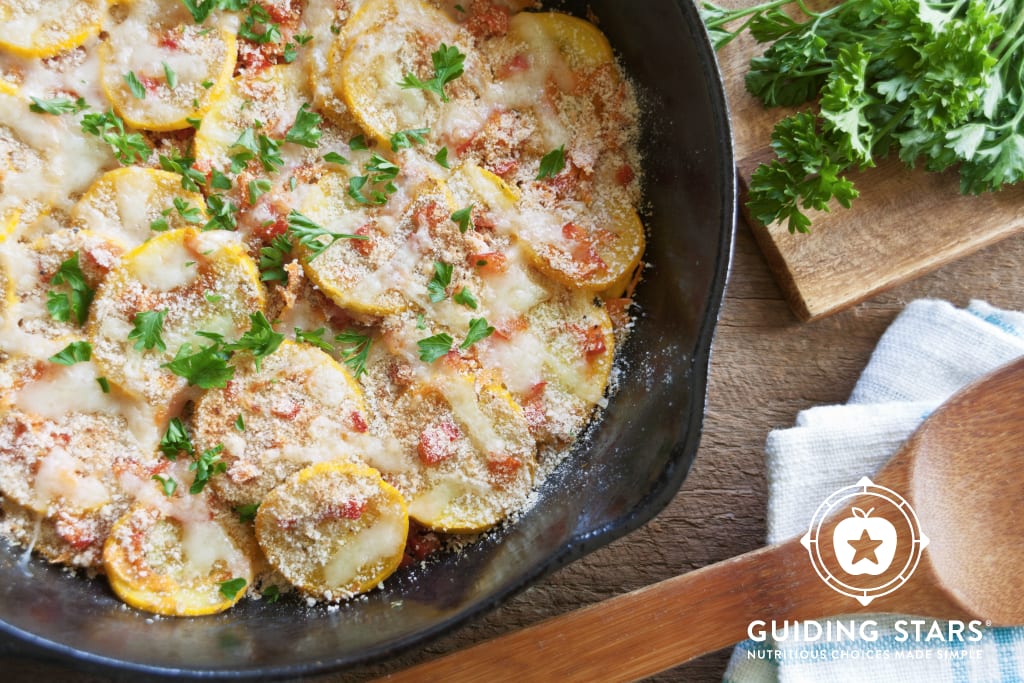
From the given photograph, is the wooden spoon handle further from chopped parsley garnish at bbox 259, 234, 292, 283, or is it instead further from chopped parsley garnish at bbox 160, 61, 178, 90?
chopped parsley garnish at bbox 160, 61, 178, 90

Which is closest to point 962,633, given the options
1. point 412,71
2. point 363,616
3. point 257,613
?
point 363,616

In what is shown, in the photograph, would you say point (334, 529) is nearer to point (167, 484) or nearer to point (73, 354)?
point (167, 484)

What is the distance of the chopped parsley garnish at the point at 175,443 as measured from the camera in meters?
2.22

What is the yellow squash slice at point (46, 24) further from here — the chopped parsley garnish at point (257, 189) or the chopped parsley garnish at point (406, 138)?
the chopped parsley garnish at point (406, 138)

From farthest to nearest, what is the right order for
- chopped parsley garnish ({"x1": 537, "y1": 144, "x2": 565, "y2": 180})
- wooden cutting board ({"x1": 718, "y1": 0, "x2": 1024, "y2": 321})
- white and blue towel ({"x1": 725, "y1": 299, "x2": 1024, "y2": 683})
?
wooden cutting board ({"x1": 718, "y1": 0, "x2": 1024, "y2": 321})
white and blue towel ({"x1": 725, "y1": 299, "x2": 1024, "y2": 683})
chopped parsley garnish ({"x1": 537, "y1": 144, "x2": 565, "y2": 180})

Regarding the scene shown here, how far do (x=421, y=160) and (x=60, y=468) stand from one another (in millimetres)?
1171

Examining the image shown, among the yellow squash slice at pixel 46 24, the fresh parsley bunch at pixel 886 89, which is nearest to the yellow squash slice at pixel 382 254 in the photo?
the yellow squash slice at pixel 46 24

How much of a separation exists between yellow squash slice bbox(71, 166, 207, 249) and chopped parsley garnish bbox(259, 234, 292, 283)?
7.2 inches

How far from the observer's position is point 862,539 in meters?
2.46

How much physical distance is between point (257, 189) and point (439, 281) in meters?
0.52

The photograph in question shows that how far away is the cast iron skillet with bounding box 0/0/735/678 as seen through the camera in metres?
1.99

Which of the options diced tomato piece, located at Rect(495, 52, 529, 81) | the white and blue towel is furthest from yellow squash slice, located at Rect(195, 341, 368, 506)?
the white and blue towel

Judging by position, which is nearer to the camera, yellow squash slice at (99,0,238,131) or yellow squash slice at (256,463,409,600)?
yellow squash slice at (256,463,409,600)

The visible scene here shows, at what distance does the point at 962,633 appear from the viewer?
8.58ft
